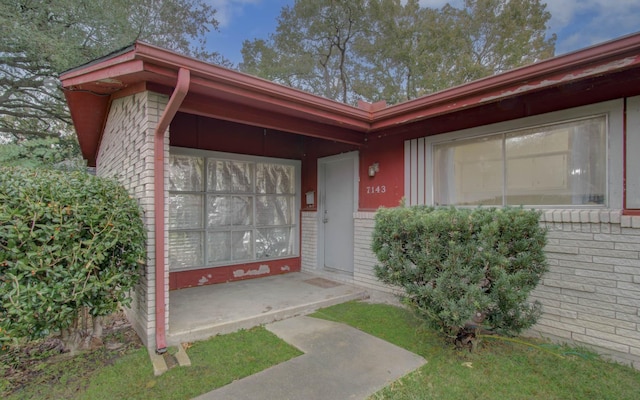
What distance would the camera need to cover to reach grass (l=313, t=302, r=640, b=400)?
2408 millimetres

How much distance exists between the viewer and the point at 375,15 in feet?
45.2

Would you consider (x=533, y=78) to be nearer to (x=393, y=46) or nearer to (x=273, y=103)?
(x=273, y=103)

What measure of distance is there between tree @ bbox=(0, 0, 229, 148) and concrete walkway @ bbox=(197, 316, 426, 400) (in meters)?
9.43

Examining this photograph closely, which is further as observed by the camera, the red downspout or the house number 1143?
the house number 1143

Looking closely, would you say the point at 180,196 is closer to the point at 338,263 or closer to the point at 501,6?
Answer: the point at 338,263

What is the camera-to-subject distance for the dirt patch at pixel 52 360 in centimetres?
260

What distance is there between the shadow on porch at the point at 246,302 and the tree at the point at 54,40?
771 centimetres

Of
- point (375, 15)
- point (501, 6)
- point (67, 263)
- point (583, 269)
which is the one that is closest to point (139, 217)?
point (67, 263)

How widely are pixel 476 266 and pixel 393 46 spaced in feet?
44.2

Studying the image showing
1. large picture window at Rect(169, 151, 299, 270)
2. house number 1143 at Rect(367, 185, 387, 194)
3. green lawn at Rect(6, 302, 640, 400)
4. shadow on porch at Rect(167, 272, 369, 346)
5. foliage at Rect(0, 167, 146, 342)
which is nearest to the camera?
foliage at Rect(0, 167, 146, 342)

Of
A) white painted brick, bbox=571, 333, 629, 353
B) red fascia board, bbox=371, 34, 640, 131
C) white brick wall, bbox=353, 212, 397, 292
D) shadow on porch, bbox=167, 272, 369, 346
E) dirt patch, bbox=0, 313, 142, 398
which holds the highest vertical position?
red fascia board, bbox=371, 34, 640, 131

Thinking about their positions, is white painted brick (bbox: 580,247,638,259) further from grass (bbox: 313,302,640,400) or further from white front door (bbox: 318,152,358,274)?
white front door (bbox: 318,152,358,274)

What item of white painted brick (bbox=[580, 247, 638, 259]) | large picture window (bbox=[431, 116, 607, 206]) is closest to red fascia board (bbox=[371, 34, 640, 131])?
large picture window (bbox=[431, 116, 607, 206])

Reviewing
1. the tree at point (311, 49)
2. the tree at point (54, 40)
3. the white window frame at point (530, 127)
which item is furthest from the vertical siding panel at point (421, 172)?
the tree at point (311, 49)
